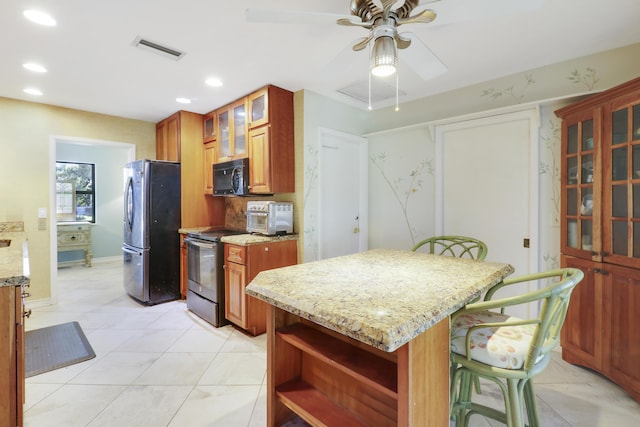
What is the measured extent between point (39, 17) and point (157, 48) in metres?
0.65

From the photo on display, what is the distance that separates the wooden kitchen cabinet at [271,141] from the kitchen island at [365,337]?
5.11ft

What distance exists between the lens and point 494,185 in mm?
2777

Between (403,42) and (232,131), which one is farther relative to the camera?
(232,131)

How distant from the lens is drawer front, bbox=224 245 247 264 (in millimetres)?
2721

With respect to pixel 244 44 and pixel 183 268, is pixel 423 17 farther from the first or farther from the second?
pixel 183 268

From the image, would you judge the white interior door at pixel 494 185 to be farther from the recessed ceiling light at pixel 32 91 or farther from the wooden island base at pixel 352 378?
the recessed ceiling light at pixel 32 91

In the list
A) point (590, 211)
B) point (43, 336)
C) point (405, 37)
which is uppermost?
point (405, 37)

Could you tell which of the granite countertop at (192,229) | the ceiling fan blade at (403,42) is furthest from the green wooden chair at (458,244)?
the granite countertop at (192,229)

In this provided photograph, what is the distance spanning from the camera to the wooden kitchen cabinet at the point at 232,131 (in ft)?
10.8

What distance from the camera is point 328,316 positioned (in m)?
0.96

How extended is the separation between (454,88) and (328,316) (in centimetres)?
291

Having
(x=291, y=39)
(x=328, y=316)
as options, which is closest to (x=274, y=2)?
(x=291, y=39)

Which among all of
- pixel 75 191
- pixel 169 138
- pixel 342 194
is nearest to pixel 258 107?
pixel 342 194

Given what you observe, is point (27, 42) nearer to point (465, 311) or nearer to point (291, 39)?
point (291, 39)
